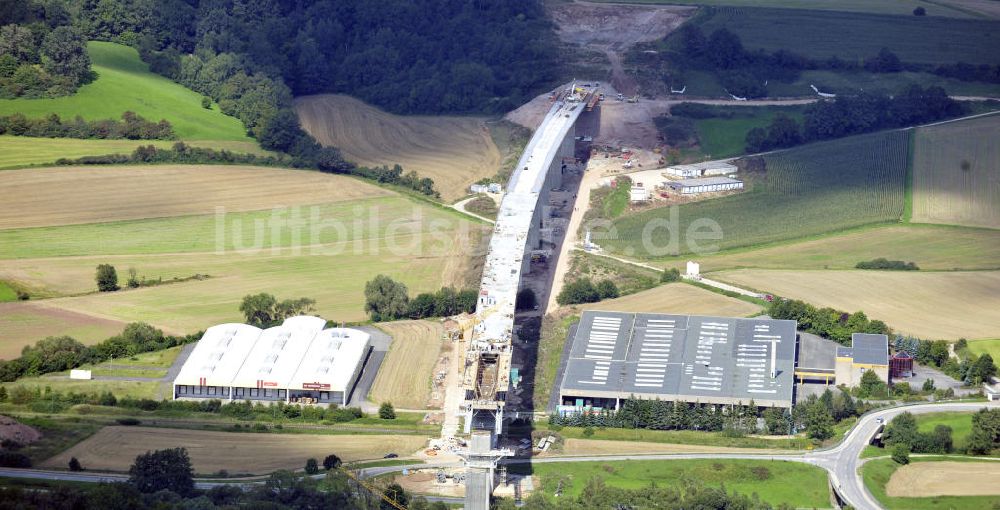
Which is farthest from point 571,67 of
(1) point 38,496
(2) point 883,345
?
(1) point 38,496

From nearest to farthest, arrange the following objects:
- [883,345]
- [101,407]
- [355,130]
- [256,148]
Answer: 1. [101,407]
2. [883,345]
3. [256,148]
4. [355,130]

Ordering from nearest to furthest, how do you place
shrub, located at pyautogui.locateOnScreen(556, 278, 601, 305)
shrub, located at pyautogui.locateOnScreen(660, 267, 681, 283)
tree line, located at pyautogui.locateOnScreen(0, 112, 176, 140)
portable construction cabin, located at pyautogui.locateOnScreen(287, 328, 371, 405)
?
portable construction cabin, located at pyautogui.locateOnScreen(287, 328, 371, 405) < shrub, located at pyautogui.locateOnScreen(556, 278, 601, 305) < shrub, located at pyautogui.locateOnScreen(660, 267, 681, 283) < tree line, located at pyautogui.locateOnScreen(0, 112, 176, 140)

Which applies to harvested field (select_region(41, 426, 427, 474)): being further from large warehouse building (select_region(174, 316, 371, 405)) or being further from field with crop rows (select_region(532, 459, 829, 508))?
field with crop rows (select_region(532, 459, 829, 508))

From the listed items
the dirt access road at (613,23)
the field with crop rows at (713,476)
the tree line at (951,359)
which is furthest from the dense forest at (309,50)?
the field with crop rows at (713,476)

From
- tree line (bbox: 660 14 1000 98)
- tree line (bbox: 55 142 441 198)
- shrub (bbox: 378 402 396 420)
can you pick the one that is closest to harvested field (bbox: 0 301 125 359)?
shrub (bbox: 378 402 396 420)

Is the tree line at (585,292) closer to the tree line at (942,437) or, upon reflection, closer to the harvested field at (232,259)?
the harvested field at (232,259)

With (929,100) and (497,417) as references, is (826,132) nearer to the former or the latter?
(929,100)
